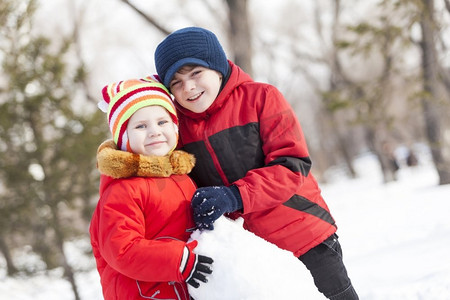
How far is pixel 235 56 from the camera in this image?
607cm

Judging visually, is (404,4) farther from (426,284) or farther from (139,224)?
(139,224)

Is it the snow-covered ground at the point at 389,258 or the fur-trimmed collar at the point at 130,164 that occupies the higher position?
the fur-trimmed collar at the point at 130,164

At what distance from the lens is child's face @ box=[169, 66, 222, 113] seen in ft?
6.91

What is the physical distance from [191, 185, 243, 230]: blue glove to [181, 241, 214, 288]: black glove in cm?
15

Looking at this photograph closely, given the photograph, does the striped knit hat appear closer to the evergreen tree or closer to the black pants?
the black pants

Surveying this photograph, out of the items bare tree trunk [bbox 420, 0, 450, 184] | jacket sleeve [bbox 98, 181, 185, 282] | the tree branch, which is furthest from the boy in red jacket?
bare tree trunk [bbox 420, 0, 450, 184]

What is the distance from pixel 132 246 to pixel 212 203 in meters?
0.37

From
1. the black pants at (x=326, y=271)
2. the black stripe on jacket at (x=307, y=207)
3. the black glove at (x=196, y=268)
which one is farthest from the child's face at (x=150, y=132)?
the black pants at (x=326, y=271)

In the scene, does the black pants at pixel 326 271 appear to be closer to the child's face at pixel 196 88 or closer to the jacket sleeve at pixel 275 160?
the jacket sleeve at pixel 275 160

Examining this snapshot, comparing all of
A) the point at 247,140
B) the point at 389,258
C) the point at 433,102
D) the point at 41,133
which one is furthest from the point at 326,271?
the point at 433,102

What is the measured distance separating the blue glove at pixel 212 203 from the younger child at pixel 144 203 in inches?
4.1

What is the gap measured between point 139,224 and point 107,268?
0.33 m

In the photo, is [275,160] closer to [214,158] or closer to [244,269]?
[214,158]

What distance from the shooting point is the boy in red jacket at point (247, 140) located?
82.0 inches
